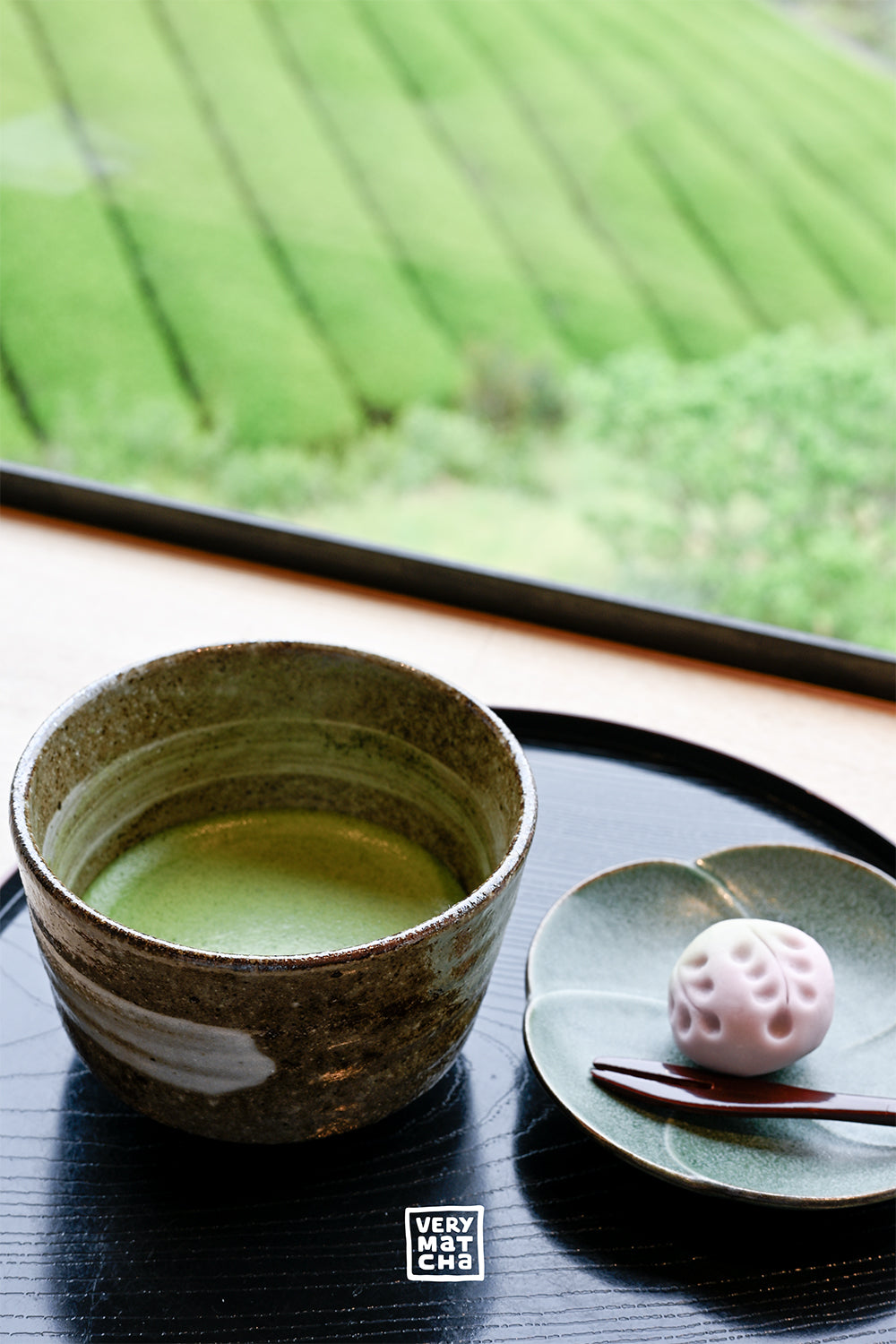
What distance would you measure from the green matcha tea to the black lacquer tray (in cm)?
8

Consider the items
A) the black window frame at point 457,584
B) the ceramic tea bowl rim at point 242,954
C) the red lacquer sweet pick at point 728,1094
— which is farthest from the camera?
the black window frame at point 457,584

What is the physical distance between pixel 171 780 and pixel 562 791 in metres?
0.27

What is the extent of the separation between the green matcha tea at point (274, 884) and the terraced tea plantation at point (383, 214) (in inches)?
43.9

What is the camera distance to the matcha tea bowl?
0.46 m

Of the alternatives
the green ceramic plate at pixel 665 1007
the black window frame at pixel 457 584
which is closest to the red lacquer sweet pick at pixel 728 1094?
the green ceramic plate at pixel 665 1007

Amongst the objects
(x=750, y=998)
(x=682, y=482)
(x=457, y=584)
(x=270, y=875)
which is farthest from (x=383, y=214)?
(x=750, y=998)

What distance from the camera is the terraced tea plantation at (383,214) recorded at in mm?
1668

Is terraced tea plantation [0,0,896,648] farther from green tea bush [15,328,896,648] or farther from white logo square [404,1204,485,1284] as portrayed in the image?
white logo square [404,1204,485,1284]

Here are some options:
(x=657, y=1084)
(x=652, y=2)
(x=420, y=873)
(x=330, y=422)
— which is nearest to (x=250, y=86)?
(x=330, y=422)

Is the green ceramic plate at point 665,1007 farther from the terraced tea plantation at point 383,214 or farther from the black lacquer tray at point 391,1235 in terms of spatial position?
the terraced tea plantation at point 383,214

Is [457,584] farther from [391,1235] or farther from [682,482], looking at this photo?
[682,482]

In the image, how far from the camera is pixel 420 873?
25.4 inches

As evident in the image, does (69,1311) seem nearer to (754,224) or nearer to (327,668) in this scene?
(327,668)

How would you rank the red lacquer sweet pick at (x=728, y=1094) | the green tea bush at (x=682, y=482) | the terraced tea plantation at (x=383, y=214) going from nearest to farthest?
the red lacquer sweet pick at (x=728, y=1094), the terraced tea plantation at (x=383, y=214), the green tea bush at (x=682, y=482)
